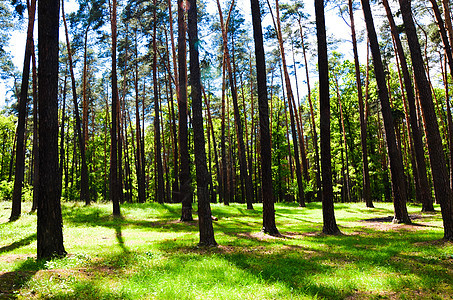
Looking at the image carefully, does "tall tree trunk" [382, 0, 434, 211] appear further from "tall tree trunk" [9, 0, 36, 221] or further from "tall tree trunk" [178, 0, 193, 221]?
"tall tree trunk" [9, 0, 36, 221]

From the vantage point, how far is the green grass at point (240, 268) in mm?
4941

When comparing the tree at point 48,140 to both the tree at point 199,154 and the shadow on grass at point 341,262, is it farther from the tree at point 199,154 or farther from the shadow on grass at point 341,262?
the tree at point 199,154

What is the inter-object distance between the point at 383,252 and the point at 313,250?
5.96ft

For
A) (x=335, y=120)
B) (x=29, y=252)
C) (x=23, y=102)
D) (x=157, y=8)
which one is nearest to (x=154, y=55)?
(x=157, y=8)

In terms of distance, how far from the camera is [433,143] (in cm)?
877

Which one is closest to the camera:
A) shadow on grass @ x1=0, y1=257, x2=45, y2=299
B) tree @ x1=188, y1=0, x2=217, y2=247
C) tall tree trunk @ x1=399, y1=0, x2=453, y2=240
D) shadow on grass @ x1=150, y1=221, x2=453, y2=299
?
shadow on grass @ x1=0, y1=257, x2=45, y2=299

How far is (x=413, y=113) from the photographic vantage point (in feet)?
47.0

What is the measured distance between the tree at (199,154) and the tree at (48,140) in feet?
13.1

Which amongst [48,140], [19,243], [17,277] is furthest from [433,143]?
[19,243]

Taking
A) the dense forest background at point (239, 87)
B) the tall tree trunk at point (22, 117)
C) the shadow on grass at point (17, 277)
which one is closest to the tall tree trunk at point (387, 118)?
the dense forest background at point (239, 87)

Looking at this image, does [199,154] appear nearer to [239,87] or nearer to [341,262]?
[341,262]

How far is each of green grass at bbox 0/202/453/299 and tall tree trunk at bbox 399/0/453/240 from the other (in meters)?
1.00

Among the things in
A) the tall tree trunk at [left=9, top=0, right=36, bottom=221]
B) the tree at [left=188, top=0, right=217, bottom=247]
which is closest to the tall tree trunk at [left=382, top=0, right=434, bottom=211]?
the tree at [left=188, top=0, right=217, bottom=247]

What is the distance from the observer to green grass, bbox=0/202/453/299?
195 inches
